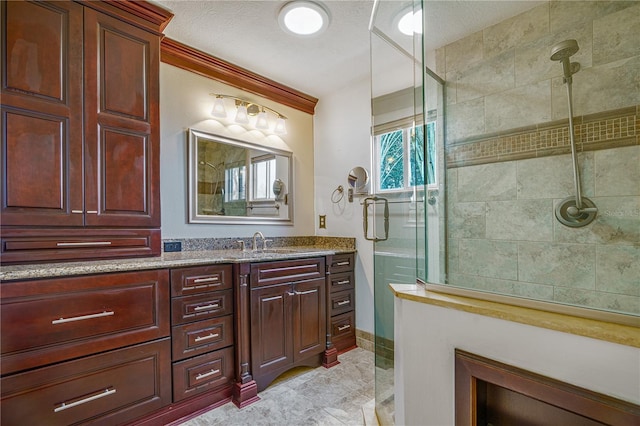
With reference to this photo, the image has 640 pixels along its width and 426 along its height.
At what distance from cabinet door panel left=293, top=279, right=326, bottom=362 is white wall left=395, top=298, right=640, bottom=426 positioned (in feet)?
3.27

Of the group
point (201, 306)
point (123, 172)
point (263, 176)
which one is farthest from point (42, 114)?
point (263, 176)

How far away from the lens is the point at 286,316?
2070mm

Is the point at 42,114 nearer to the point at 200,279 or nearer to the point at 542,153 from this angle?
the point at 200,279

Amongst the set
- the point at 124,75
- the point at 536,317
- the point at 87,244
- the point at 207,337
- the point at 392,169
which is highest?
the point at 124,75

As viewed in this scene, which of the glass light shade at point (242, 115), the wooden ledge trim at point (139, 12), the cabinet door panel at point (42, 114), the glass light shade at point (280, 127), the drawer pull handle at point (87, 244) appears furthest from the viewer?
the glass light shade at point (280, 127)

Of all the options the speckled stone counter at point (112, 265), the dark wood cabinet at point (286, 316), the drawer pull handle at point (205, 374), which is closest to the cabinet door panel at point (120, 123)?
the speckled stone counter at point (112, 265)

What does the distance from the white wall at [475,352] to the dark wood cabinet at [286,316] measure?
3.15ft

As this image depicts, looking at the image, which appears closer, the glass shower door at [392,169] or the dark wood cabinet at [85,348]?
the dark wood cabinet at [85,348]

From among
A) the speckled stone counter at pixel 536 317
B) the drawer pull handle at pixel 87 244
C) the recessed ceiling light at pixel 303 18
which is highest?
the recessed ceiling light at pixel 303 18

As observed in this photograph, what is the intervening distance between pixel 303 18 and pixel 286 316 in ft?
6.62

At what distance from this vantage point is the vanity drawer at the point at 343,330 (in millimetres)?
2467

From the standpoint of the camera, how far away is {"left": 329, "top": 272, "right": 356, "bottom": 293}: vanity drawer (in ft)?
8.08

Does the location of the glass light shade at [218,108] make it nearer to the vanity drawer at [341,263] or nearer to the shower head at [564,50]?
the vanity drawer at [341,263]

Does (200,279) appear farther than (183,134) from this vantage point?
No
